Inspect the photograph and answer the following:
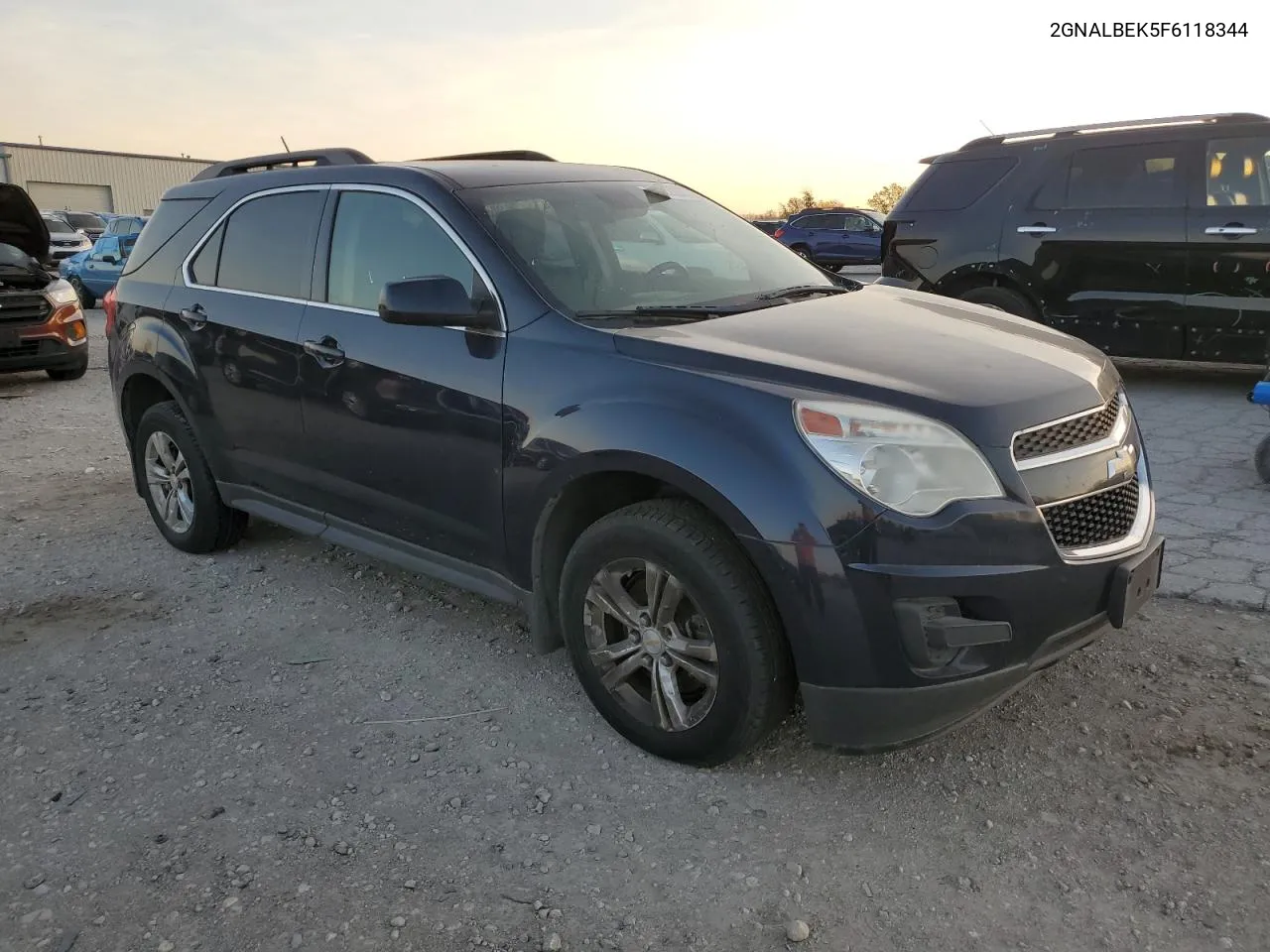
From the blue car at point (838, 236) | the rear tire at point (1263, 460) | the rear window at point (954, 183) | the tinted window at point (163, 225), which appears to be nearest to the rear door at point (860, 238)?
the blue car at point (838, 236)

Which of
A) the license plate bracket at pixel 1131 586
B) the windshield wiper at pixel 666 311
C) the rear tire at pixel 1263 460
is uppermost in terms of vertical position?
the windshield wiper at pixel 666 311

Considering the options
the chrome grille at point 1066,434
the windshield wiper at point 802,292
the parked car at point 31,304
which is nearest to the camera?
the chrome grille at point 1066,434

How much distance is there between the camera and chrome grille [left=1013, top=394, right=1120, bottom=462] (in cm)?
259

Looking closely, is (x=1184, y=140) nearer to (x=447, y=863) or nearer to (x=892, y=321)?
(x=892, y=321)

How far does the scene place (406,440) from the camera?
3.49 m

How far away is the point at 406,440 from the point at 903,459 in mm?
1751

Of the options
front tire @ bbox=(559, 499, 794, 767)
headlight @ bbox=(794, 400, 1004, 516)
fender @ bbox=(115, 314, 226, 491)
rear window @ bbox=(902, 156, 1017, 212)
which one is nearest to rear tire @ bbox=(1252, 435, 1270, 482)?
rear window @ bbox=(902, 156, 1017, 212)

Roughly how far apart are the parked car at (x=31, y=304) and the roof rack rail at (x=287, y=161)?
19.9 feet

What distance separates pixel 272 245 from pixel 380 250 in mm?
733

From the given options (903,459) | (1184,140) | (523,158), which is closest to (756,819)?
(903,459)

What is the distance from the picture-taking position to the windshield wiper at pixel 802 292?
363 centimetres

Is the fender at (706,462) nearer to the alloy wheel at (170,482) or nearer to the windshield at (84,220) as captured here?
the alloy wheel at (170,482)

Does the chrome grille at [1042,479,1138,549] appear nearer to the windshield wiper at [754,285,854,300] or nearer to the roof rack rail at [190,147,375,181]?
the windshield wiper at [754,285,854,300]

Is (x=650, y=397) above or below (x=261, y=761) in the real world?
above
